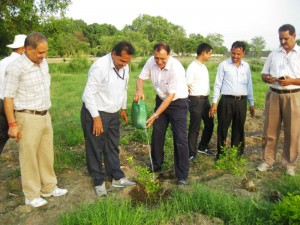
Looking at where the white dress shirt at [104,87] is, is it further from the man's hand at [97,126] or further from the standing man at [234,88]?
the standing man at [234,88]

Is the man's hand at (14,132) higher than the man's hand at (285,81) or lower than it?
lower

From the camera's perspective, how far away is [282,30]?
3984 millimetres

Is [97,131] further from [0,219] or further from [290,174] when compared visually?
[290,174]

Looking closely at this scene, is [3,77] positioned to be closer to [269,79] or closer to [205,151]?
[205,151]

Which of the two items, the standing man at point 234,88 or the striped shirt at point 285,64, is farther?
the standing man at point 234,88

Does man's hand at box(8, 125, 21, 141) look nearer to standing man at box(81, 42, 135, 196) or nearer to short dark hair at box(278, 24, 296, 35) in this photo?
standing man at box(81, 42, 135, 196)

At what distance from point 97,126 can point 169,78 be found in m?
1.06

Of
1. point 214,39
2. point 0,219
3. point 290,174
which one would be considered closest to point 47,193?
point 0,219

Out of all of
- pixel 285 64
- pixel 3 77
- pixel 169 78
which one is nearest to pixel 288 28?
pixel 285 64

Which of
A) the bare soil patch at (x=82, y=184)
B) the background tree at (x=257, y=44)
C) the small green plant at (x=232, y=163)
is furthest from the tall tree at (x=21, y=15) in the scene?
the background tree at (x=257, y=44)

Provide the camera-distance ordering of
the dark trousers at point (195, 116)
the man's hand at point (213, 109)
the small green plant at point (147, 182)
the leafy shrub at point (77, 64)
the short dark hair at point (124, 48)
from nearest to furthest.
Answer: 1. the short dark hair at point (124, 48)
2. the small green plant at point (147, 182)
3. the man's hand at point (213, 109)
4. the dark trousers at point (195, 116)
5. the leafy shrub at point (77, 64)

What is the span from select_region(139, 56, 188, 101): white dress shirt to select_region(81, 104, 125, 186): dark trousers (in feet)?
2.19

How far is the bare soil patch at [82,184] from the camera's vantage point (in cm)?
319

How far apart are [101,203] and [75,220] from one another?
286 millimetres
